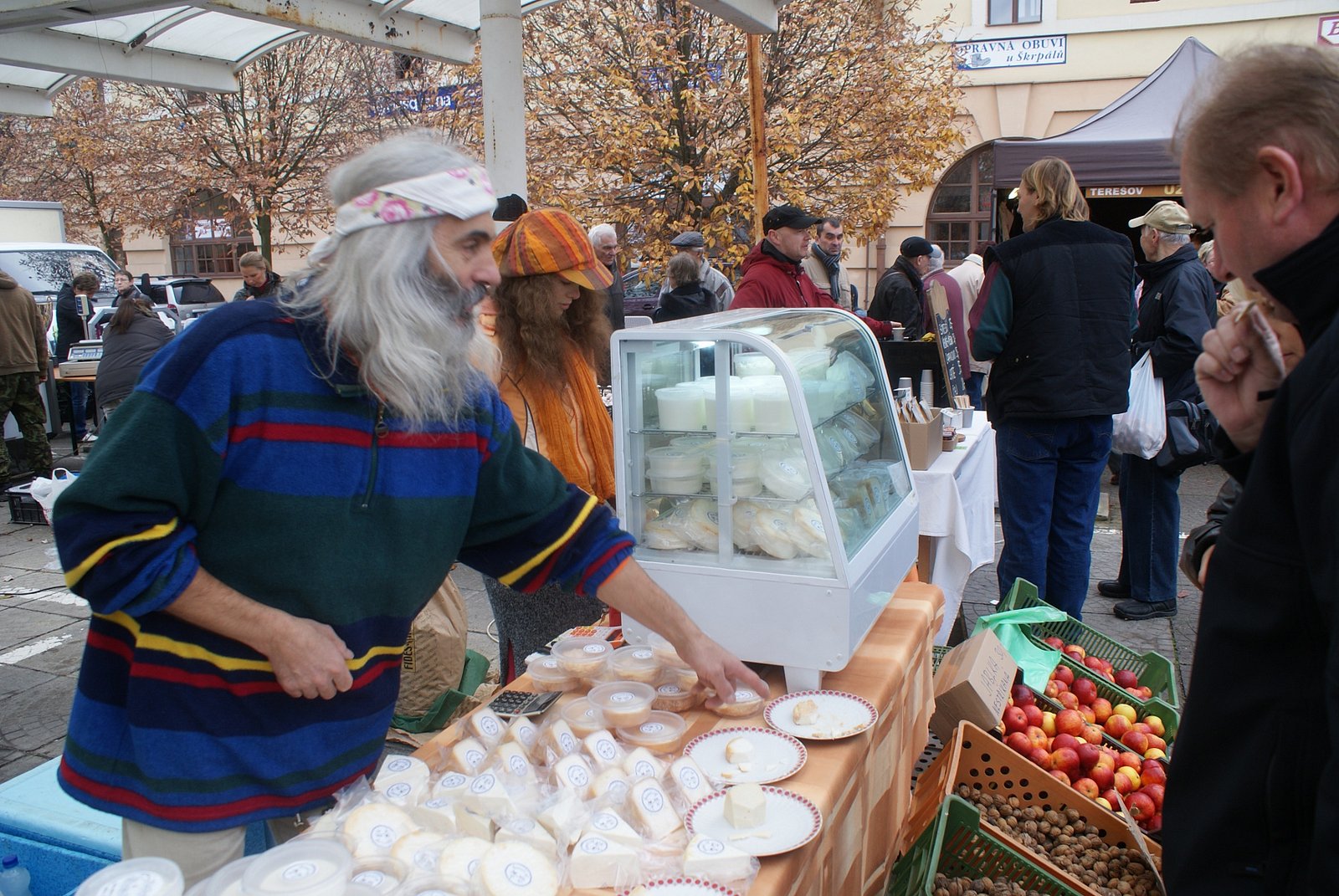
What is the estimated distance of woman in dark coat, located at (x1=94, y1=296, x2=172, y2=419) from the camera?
788 cm

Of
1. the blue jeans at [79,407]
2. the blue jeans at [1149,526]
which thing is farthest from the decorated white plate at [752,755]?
the blue jeans at [79,407]

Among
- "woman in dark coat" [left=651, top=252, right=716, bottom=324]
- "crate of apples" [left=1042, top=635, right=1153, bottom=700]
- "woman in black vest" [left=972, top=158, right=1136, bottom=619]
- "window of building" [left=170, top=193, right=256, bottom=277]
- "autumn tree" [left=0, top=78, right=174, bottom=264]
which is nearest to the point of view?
"crate of apples" [left=1042, top=635, right=1153, bottom=700]

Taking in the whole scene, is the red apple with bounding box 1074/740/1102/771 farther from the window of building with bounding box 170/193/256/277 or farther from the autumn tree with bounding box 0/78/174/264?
the autumn tree with bounding box 0/78/174/264

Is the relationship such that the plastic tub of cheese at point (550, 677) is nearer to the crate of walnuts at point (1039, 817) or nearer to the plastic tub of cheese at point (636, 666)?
the plastic tub of cheese at point (636, 666)

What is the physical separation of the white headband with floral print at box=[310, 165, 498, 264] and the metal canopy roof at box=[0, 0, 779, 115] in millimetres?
4150

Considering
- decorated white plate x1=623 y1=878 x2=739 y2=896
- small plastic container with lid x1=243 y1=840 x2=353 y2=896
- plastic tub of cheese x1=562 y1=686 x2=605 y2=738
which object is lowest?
decorated white plate x1=623 y1=878 x2=739 y2=896

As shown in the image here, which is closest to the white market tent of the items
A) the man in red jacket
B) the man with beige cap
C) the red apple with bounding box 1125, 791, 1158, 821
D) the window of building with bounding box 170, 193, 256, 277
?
the man in red jacket

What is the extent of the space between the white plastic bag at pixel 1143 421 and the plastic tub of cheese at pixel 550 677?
330cm

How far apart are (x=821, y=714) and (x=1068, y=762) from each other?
102 cm

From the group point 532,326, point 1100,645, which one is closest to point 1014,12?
point 1100,645

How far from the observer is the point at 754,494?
7.80ft

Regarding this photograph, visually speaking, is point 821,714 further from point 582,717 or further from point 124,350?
point 124,350

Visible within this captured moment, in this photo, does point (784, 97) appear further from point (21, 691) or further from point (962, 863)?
point (962, 863)

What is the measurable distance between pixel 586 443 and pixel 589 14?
32.5ft
